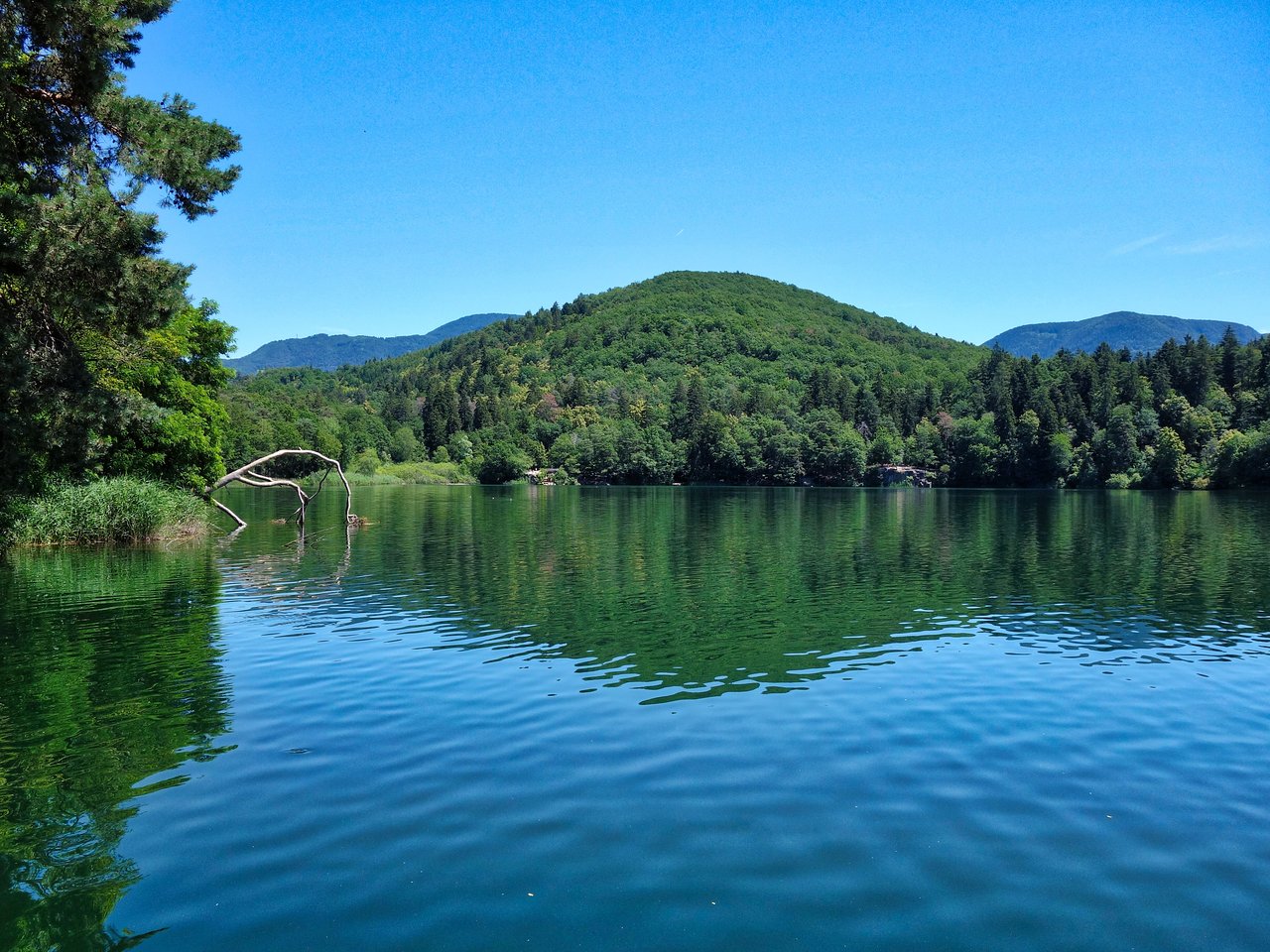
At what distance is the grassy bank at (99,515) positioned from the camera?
127 feet

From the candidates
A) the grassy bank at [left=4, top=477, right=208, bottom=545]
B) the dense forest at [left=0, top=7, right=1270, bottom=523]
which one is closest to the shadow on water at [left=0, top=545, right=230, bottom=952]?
the dense forest at [left=0, top=7, right=1270, bottom=523]

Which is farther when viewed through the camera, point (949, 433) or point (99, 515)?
point (949, 433)

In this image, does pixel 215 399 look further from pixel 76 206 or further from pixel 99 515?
pixel 76 206

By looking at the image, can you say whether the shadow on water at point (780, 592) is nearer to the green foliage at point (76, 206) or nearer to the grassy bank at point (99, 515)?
the grassy bank at point (99, 515)

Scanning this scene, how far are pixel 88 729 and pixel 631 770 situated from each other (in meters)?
9.10

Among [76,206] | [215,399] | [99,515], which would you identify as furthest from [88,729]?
[215,399]

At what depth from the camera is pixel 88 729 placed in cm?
1411

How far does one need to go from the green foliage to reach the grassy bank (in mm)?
25037

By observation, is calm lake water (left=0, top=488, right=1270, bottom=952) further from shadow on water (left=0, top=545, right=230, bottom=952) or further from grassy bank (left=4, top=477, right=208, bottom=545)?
grassy bank (left=4, top=477, right=208, bottom=545)

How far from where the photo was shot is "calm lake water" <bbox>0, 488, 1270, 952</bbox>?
837 cm

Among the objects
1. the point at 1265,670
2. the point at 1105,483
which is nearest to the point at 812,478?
the point at 1105,483

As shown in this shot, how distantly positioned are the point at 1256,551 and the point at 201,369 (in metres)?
58.6

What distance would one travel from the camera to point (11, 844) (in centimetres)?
975

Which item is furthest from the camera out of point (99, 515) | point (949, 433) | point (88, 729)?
point (949, 433)
